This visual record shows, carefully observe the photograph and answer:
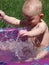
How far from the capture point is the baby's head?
321 centimetres

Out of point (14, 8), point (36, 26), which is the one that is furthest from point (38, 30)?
point (14, 8)

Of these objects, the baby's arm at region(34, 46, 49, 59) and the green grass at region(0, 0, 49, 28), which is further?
the green grass at region(0, 0, 49, 28)

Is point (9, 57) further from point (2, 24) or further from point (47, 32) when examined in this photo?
point (2, 24)

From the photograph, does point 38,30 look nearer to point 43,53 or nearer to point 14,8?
point 43,53

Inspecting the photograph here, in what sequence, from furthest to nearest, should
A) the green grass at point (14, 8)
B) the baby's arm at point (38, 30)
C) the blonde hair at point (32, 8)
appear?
1. the green grass at point (14, 8)
2. the blonde hair at point (32, 8)
3. the baby's arm at point (38, 30)

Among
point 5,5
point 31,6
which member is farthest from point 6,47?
point 5,5

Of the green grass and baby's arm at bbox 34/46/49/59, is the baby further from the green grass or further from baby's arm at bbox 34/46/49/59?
the green grass

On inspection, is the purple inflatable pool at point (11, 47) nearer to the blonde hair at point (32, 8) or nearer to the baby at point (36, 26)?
the baby at point (36, 26)

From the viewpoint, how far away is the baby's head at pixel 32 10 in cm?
321

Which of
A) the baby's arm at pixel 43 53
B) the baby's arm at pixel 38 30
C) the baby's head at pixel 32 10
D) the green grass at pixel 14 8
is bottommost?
the baby's arm at pixel 43 53

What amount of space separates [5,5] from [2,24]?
616 mm

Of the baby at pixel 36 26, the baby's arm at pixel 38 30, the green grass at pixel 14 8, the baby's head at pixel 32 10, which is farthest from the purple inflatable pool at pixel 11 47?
the green grass at pixel 14 8

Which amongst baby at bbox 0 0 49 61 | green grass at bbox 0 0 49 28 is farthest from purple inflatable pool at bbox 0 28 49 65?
green grass at bbox 0 0 49 28

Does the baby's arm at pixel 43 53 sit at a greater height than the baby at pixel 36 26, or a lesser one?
lesser
